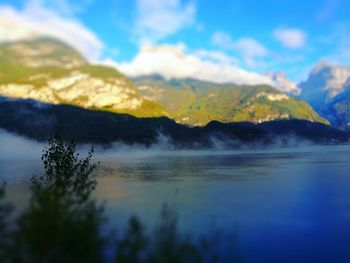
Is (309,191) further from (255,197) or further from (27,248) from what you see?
(27,248)

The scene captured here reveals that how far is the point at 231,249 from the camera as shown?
38250 mm

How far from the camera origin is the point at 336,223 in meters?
52.7

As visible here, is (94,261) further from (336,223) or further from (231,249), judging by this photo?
(336,223)

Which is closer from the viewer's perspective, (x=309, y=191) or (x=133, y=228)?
(x=133, y=228)

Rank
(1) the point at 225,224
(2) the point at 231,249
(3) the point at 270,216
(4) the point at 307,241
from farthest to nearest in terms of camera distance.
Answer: (3) the point at 270,216, (1) the point at 225,224, (4) the point at 307,241, (2) the point at 231,249

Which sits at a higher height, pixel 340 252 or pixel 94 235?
pixel 94 235

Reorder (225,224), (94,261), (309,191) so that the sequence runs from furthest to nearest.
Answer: (309,191) < (225,224) < (94,261)

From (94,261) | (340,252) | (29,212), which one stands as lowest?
(340,252)

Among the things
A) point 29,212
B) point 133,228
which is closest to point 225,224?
point 133,228

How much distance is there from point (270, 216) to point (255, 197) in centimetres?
2105

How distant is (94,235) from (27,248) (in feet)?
11.9

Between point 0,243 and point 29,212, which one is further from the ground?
point 29,212

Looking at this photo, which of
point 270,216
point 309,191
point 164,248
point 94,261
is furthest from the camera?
point 309,191

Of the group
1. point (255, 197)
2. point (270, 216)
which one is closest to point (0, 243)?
point (270, 216)
